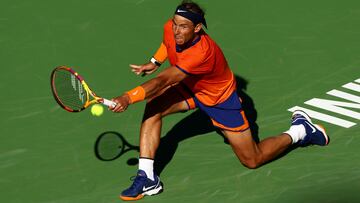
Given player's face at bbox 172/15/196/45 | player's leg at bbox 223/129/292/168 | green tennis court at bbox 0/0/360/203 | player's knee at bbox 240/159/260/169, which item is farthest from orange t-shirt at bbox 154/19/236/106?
green tennis court at bbox 0/0/360/203

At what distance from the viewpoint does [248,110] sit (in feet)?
43.0

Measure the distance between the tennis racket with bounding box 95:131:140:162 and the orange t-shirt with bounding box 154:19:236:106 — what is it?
1231 millimetres

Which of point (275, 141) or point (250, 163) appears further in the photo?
point (275, 141)

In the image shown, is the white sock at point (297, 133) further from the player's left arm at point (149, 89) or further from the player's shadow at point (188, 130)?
the player's left arm at point (149, 89)

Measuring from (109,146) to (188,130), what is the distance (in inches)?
41.6

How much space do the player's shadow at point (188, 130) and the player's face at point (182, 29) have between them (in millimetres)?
1786

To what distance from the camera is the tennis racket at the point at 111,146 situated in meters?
12.1

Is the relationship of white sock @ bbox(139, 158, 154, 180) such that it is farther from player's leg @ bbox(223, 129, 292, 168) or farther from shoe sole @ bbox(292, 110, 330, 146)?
shoe sole @ bbox(292, 110, 330, 146)

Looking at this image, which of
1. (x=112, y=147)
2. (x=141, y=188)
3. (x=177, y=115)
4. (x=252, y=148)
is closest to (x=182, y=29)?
(x=252, y=148)

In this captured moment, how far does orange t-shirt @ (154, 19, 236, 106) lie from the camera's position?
10.9m

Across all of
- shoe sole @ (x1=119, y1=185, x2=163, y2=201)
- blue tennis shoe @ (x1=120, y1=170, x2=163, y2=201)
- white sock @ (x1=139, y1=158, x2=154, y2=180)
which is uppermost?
white sock @ (x1=139, y1=158, x2=154, y2=180)

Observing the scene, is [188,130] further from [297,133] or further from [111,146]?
[297,133]

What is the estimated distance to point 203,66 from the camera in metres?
11.0

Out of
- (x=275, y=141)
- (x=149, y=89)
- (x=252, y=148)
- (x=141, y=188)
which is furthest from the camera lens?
(x=275, y=141)
